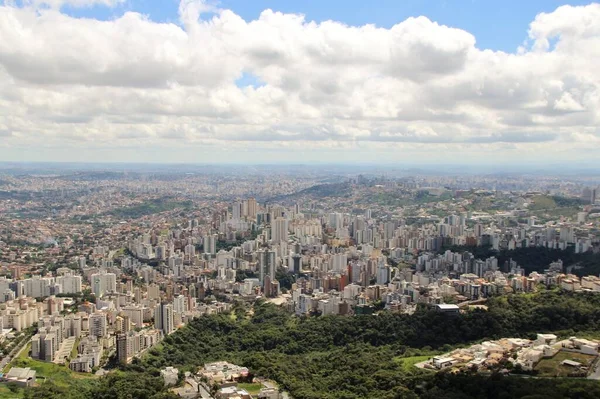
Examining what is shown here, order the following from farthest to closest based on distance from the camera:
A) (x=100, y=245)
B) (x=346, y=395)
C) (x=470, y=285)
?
(x=100, y=245), (x=470, y=285), (x=346, y=395)

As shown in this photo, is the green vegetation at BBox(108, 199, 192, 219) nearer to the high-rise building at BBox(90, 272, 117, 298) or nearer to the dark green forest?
the high-rise building at BBox(90, 272, 117, 298)

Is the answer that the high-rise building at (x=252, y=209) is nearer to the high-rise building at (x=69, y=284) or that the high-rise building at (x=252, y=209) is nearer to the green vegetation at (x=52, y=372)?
the high-rise building at (x=69, y=284)

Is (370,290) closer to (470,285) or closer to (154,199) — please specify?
(470,285)

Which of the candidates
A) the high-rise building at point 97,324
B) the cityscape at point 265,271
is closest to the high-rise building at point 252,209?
the cityscape at point 265,271

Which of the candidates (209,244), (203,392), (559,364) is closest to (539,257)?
(559,364)

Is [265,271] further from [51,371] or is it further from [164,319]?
[51,371]

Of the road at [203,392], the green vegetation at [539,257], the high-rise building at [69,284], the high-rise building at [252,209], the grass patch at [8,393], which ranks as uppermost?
the high-rise building at [252,209]

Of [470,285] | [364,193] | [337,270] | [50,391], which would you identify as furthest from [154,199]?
[50,391]
